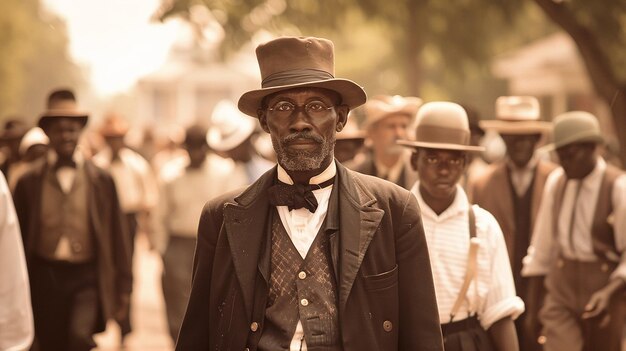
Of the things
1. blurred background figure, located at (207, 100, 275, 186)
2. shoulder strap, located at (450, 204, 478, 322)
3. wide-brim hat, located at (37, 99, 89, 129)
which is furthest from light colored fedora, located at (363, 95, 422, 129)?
shoulder strap, located at (450, 204, 478, 322)

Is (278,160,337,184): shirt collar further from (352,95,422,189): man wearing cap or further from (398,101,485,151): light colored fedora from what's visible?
(352,95,422,189): man wearing cap

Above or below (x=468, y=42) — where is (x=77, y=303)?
below

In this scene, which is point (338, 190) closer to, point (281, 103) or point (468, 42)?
point (281, 103)

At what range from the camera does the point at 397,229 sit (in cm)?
468

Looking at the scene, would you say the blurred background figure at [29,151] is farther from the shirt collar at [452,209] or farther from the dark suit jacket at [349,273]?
the dark suit jacket at [349,273]

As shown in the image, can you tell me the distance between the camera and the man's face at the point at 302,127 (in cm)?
469

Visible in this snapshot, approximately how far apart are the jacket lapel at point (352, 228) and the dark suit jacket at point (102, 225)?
4.66m

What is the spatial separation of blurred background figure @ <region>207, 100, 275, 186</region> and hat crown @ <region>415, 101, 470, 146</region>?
501cm

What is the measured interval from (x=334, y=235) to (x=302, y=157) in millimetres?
333

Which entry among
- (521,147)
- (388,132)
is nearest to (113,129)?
(388,132)

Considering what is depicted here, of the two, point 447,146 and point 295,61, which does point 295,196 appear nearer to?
point 295,61

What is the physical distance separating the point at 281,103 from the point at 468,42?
60.3 ft

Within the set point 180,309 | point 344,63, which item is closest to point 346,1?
point 180,309

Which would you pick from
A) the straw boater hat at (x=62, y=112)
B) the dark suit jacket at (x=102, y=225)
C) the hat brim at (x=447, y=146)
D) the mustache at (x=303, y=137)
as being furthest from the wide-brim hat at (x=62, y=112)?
the mustache at (x=303, y=137)
